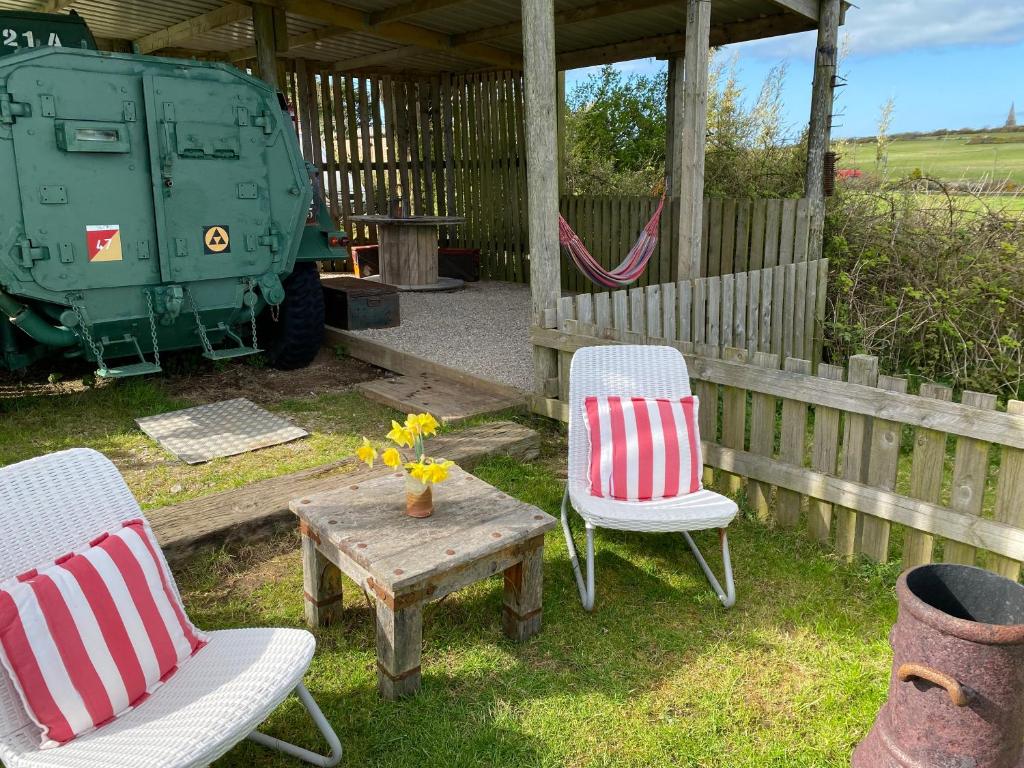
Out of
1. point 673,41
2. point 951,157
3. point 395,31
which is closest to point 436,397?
point 395,31

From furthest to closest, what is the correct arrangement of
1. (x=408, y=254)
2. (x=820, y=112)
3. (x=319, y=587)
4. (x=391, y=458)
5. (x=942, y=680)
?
(x=408, y=254) < (x=820, y=112) < (x=319, y=587) < (x=391, y=458) < (x=942, y=680)

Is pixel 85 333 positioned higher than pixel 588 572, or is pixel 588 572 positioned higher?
pixel 85 333

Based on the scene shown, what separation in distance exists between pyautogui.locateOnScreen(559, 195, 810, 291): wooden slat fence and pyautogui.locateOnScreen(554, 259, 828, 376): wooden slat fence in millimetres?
421

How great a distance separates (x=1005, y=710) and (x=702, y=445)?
2.26 meters

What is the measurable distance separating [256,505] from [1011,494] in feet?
10.3

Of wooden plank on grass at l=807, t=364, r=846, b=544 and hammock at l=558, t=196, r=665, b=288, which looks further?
hammock at l=558, t=196, r=665, b=288

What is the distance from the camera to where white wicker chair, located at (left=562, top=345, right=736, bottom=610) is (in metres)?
3.12

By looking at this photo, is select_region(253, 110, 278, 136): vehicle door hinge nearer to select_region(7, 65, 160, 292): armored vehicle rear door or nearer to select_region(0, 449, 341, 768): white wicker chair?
select_region(7, 65, 160, 292): armored vehicle rear door

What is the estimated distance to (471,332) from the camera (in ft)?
24.0

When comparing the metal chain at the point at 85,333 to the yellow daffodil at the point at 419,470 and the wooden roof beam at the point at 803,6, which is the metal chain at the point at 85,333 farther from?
the wooden roof beam at the point at 803,6

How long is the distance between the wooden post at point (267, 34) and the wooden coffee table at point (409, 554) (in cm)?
572

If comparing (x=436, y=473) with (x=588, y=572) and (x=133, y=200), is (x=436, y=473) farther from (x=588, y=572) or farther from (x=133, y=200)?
(x=133, y=200)

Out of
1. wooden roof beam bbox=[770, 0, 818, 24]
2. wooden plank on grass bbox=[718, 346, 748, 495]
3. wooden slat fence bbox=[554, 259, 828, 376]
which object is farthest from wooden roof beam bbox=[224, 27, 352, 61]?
wooden plank on grass bbox=[718, 346, 748, 495]

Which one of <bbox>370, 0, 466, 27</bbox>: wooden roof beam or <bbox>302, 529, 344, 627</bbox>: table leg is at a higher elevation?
<bbox>370, 0, 466, 27</bbox>: wooden roof beam
